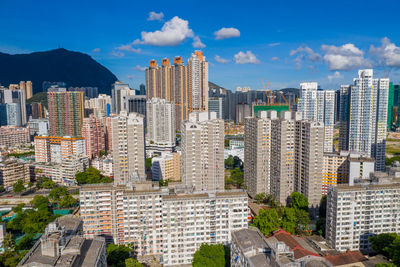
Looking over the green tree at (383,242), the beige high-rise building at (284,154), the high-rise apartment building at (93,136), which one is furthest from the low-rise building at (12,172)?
the green tree at (383,242)

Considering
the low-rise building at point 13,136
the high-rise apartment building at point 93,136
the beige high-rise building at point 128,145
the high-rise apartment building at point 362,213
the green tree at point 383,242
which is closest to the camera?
the green tree at point 383,242

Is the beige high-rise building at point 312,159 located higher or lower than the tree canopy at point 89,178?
higher

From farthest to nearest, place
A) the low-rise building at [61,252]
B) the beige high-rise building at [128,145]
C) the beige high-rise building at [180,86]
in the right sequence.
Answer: the beige high-rise building at [180,86] → the beige high-rise building at [128,145] → the low-rise building at [61,252]

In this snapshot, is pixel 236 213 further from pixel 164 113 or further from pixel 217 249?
pixel 164 113

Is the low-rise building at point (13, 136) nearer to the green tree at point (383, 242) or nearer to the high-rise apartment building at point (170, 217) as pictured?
the high-rise apartment building at point (170, 217)

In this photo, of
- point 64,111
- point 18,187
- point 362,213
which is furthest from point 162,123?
point 362,213

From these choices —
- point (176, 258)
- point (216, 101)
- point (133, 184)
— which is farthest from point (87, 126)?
point (216, 101)

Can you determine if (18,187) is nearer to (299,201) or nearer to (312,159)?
(299,201)

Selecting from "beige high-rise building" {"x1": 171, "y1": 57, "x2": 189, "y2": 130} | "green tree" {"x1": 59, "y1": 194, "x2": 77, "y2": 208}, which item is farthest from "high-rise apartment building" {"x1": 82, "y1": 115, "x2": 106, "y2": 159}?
"beige high-rise building" {"x1": 171, "y1": 57, "x2": 189, "y2": 130}
